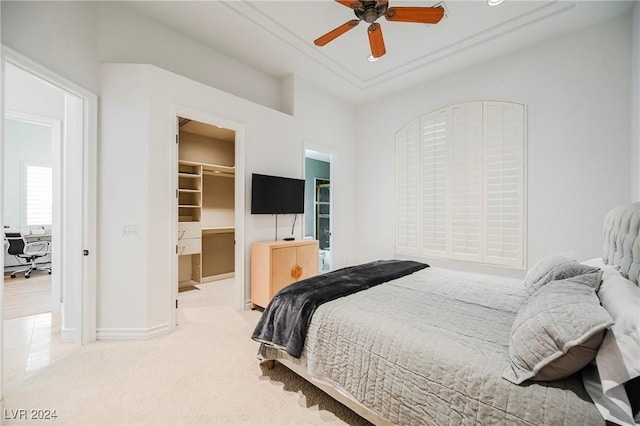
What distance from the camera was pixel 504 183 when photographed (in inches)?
133

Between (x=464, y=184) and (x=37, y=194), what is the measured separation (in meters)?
8.12

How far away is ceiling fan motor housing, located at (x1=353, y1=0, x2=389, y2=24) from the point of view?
2135 mm

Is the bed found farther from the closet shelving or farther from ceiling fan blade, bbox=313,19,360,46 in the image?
the closet shelving

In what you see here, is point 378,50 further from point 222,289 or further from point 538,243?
point 222,289

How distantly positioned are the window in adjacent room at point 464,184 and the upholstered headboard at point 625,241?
1538 mm

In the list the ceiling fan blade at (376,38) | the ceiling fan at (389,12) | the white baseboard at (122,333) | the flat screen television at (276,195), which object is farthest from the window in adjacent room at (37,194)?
the ceiling fan blade at (376,38)

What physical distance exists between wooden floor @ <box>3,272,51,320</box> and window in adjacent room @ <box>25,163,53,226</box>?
4.37ft

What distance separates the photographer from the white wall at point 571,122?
8.95 ft

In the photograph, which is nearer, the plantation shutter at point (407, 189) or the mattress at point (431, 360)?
the mattress at point (431, 360)

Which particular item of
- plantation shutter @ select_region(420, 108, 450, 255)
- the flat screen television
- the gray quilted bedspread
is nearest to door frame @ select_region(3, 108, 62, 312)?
the flat screen television

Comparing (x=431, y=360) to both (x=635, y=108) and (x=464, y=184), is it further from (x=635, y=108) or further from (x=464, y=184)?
(x=635, y=108)

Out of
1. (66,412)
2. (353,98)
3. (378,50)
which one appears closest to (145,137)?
(66,412)

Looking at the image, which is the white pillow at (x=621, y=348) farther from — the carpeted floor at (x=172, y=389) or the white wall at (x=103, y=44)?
the white wall at (x=103, y=44)

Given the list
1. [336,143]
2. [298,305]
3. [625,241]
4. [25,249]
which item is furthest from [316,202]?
[25,249]
